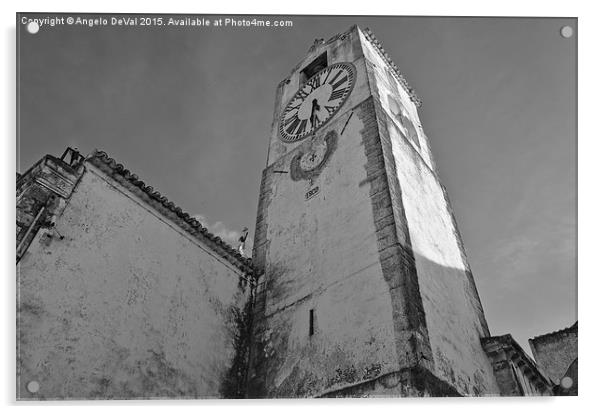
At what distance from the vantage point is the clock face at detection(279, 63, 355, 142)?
1248cm

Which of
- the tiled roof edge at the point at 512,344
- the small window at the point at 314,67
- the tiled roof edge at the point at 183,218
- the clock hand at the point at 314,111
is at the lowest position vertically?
the tiled roof edge at the point at 512,344

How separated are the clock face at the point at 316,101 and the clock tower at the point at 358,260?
4cm

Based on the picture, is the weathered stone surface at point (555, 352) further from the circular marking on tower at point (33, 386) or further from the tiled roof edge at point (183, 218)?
the circular marking on tower at point (33, 386)

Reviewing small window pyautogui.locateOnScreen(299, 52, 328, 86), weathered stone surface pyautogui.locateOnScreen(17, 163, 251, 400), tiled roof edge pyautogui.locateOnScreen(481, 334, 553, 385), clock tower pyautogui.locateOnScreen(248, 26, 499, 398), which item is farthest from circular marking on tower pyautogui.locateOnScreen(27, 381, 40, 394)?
small window pyautogui.locateOnScreen(299, 52, 328, 86)

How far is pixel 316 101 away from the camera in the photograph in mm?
13148

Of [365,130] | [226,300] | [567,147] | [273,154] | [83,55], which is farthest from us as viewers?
[273,154]

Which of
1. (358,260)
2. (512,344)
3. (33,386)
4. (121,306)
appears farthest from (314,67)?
(33,386)

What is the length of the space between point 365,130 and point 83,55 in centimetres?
567

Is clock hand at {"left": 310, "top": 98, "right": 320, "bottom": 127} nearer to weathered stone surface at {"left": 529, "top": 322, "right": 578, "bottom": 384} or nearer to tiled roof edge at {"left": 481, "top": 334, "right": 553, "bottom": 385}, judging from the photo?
tiled roof edge at {"left": 481, "top": 334, "right": 553, "bottom": 385}

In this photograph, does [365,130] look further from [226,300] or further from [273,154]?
[226,300]

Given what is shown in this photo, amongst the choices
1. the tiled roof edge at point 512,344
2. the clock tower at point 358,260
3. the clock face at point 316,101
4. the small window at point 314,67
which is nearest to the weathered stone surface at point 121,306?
the clock tower at point 358,260

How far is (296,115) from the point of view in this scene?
1346 cm

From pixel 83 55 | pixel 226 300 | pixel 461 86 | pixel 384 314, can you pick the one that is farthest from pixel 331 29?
pixel 226 300

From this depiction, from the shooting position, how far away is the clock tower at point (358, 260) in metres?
7.32
